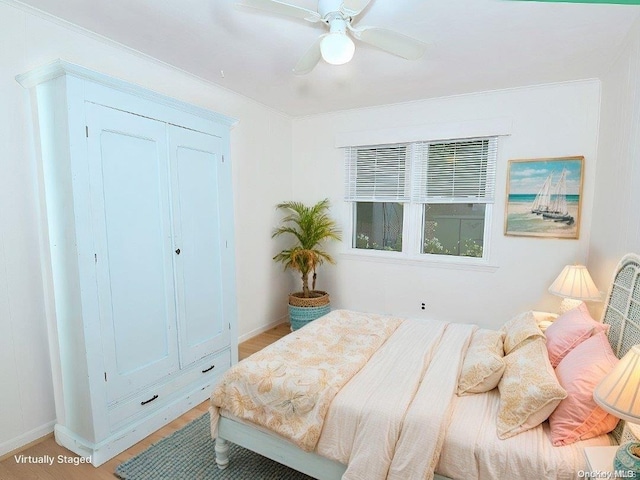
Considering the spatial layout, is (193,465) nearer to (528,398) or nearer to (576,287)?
(528,398)

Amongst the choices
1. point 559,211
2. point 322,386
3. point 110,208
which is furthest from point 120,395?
point 559,211

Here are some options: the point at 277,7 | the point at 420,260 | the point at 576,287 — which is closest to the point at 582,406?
the point at 576,287

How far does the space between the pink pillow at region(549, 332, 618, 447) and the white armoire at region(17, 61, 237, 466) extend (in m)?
2.22

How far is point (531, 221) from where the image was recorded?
10.5 feet

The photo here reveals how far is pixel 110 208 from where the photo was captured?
6.45 feet

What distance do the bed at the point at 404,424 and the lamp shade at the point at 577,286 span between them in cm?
58

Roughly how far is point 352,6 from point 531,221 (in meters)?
2.59

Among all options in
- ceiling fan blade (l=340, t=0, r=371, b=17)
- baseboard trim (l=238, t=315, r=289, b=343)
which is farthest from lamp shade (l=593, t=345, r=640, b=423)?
baseboard trim (l=238, t=315, r=289, b=343)

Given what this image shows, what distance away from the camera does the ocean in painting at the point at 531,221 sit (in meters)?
3.03

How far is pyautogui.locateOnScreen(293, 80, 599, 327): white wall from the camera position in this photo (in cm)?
300

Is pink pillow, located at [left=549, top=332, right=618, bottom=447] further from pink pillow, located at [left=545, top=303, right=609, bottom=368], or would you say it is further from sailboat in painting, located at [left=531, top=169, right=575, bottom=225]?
sailboat in painting, located at [left=531, top=169, right=575, bottom=225]

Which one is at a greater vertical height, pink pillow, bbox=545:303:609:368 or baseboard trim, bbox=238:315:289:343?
pink pillow, bbox=545:303:609:368

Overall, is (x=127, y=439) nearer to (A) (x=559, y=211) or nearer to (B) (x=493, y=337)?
(B) (x=493, y=337)

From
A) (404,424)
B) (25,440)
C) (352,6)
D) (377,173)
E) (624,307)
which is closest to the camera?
(404,424)
